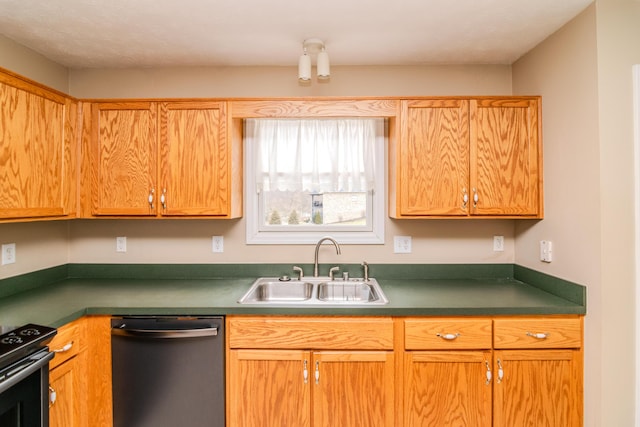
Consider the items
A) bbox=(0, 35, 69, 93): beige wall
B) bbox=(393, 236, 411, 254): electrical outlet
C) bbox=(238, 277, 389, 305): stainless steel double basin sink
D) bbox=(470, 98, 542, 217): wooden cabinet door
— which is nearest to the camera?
bbox=(0, 35, 69, 93): beige wall

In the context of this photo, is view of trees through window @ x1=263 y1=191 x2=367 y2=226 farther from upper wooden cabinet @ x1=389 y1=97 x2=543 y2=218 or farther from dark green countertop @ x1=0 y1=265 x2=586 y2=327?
upper wooden cabinet @ x1=389 y1=97 x2=543 y2=218

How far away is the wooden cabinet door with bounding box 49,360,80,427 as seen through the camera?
1684 mm

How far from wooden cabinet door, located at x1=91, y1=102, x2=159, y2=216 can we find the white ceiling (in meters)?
0.39

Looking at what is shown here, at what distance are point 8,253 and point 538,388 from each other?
2.95m

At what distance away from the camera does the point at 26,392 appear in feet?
4.63

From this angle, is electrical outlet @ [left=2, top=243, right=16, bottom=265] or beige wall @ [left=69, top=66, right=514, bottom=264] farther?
beige wall @ [left=69, top=66, right=514, bottom=264]

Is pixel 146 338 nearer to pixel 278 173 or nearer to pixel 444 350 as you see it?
pixel 278 173

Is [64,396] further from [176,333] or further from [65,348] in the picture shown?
[176,333]

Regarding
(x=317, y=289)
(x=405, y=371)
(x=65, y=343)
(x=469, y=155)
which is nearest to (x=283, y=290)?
(x=317, y=289)

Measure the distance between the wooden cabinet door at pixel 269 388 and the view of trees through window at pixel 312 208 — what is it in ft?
3.30

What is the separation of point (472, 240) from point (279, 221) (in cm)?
135

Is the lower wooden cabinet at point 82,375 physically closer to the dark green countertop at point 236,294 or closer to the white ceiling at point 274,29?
the dark green countertop at point 236,294

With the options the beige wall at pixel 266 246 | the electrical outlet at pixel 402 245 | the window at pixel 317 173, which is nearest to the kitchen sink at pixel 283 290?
the beige wall at pixel 266 246

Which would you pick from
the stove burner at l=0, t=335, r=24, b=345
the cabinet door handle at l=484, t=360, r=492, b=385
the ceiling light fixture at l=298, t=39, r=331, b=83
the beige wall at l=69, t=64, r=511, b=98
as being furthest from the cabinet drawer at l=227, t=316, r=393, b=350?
the beige wall at l=69, t=64, r=511, b=98
